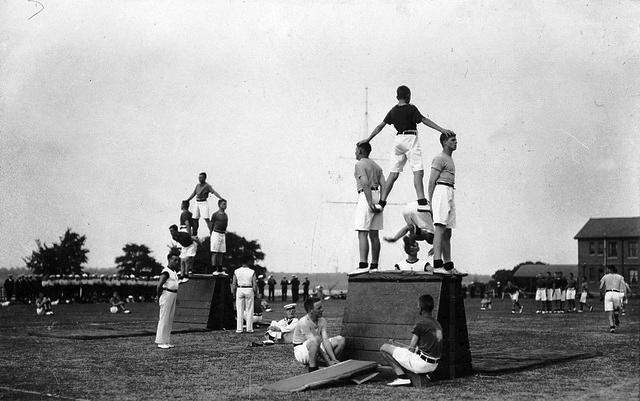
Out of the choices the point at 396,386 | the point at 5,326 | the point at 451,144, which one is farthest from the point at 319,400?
the point at 5,326

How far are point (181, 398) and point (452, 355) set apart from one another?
428 cm

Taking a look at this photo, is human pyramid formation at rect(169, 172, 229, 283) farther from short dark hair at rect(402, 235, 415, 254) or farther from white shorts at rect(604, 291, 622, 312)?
white shorts at rect(604, 291, 622, 312)

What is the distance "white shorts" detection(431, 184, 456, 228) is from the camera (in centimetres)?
1199

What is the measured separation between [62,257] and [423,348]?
241 feet

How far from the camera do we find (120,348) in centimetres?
1591

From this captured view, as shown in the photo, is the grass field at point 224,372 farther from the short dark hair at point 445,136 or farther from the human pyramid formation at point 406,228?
the short dark hair at point 445,136

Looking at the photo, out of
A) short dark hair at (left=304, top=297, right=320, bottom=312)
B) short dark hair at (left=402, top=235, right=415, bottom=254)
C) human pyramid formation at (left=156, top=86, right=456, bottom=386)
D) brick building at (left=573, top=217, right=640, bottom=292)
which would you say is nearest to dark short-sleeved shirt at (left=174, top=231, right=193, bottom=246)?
human pyramid formation at (left=156, top=86, right=456, bottom=386)

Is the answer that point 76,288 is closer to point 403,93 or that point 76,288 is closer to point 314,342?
point 314,342

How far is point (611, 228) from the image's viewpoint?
347 ft

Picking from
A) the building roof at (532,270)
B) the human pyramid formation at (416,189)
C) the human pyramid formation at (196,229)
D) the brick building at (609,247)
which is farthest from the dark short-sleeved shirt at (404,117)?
the building roof at (532,270)

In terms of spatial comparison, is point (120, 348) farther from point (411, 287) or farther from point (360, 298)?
point (411, 287)

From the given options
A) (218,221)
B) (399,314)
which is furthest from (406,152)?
(218,221)

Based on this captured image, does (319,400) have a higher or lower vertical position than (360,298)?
lower

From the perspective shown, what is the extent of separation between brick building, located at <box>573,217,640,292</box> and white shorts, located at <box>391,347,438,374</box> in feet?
317
